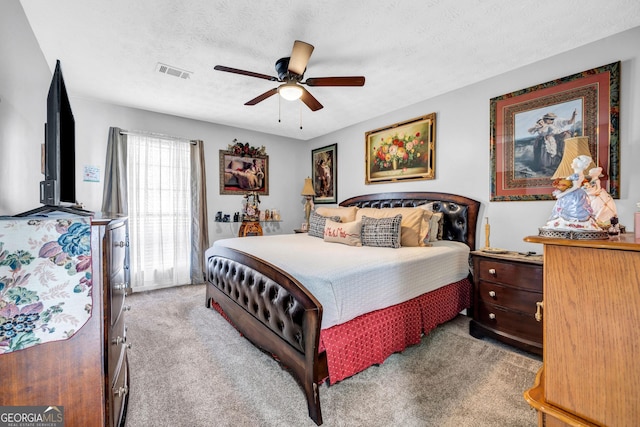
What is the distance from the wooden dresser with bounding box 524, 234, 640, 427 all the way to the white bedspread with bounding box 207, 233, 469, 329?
3.34ft

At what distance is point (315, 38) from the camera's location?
214 centimetres

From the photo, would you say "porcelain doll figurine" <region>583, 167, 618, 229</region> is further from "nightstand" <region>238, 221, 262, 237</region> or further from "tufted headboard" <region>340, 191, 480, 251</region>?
"nightstand" <region>238, 221, 262, 237</region>

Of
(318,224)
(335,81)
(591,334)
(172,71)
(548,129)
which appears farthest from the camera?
(318,224)

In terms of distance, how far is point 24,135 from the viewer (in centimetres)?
172

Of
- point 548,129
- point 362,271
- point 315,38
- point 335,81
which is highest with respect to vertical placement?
point 315,38

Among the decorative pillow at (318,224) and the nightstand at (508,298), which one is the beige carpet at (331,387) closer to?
the nightstand at (508,298)

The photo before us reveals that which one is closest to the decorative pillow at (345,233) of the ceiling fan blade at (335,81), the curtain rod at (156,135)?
the ceiling fan blade at (335,81)

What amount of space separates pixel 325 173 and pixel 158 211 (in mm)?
2869

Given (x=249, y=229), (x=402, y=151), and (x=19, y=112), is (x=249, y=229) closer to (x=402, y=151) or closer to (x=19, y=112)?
(x=402, y=151)

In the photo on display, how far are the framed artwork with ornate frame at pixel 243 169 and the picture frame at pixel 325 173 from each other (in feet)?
Result: 3.16

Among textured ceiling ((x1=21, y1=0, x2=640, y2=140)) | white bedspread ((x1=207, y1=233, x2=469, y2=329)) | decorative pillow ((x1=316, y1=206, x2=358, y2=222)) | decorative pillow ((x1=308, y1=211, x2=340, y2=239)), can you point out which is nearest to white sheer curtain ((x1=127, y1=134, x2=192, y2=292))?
textured ceiling ((x1=21, y1=0, x2=640, y2=140))

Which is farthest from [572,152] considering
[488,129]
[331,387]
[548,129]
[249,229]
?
[249,229]

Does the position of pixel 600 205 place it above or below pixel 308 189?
Answer: below

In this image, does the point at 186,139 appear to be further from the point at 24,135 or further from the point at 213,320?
the point at 213,320
